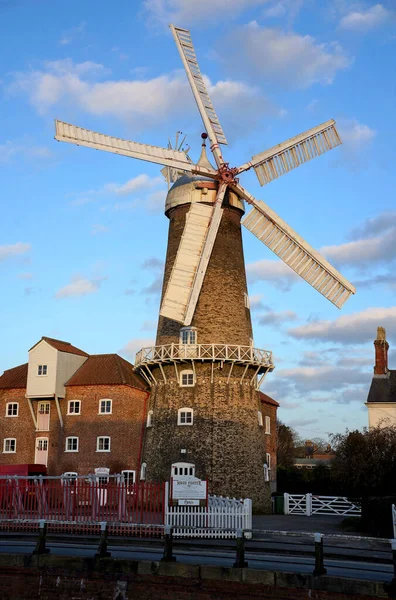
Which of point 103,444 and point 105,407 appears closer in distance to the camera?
point 103,444

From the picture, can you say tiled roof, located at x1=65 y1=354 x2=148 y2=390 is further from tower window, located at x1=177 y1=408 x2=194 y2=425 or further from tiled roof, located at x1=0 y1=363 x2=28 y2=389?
tower window, located at x1=177 y1=408 x2=194 y2=425

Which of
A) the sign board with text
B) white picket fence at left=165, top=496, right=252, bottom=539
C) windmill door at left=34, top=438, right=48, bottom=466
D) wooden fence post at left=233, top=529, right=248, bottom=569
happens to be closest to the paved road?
wooden fence post at left=233, top=529, right=248, bottom=569

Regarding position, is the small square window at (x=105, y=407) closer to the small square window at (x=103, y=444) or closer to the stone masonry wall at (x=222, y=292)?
the small square window at (x=103, y=444)

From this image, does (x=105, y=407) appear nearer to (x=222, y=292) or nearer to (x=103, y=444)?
(x=103, y=444)

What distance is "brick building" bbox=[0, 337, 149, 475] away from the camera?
38.7 metres

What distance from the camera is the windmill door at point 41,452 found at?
4031cm

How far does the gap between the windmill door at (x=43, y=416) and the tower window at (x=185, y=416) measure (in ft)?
33.5

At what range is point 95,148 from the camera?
109ft

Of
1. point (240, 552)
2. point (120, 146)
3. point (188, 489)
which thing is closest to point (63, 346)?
point (120, 146)

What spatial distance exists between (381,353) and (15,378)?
90.8ft

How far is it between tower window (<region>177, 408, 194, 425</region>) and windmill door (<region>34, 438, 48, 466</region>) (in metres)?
10.3

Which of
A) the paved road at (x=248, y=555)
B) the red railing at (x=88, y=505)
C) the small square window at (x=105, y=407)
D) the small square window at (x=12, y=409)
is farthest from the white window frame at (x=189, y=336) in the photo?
the paved road at (x=248, y=555)

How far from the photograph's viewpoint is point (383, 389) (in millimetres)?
54469

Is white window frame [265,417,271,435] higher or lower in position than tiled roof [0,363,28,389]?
lower
